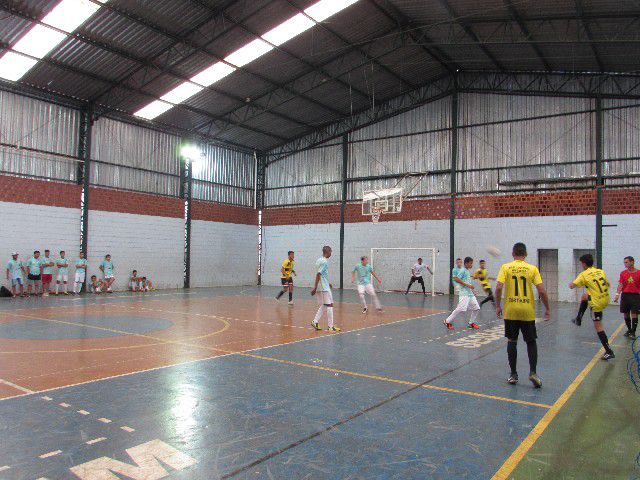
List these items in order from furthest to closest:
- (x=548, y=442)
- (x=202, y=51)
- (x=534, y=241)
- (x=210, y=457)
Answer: (x=534, y=241), (x=202, y=51), (x=548, y=442), (x=210, y=457)

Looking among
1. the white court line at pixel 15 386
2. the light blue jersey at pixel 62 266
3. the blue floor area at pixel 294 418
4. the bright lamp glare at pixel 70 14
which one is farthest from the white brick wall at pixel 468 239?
the white court line at pixel 15 386

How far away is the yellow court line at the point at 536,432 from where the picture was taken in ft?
14.3

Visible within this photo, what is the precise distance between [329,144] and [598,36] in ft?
55.9

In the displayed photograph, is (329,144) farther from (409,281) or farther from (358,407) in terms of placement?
(358,407)

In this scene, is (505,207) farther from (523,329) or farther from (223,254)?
(523,329)

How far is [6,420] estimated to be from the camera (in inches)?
213

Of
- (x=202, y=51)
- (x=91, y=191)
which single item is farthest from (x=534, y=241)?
(x=91, y=191)

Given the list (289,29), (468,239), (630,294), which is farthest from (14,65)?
(630,294)

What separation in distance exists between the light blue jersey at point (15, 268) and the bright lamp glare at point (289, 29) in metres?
15.3

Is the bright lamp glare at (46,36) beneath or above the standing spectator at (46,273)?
above

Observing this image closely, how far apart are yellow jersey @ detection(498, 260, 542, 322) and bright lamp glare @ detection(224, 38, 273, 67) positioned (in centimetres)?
1723

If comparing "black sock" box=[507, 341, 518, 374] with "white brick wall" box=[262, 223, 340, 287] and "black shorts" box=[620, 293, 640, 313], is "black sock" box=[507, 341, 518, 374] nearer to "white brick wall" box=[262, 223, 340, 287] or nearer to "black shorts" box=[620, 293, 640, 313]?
"black shorts" box=[620, 293, 640, 313]

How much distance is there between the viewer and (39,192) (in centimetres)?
2316

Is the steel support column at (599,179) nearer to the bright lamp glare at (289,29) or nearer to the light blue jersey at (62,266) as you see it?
the bright lamp glare at (289,29)
